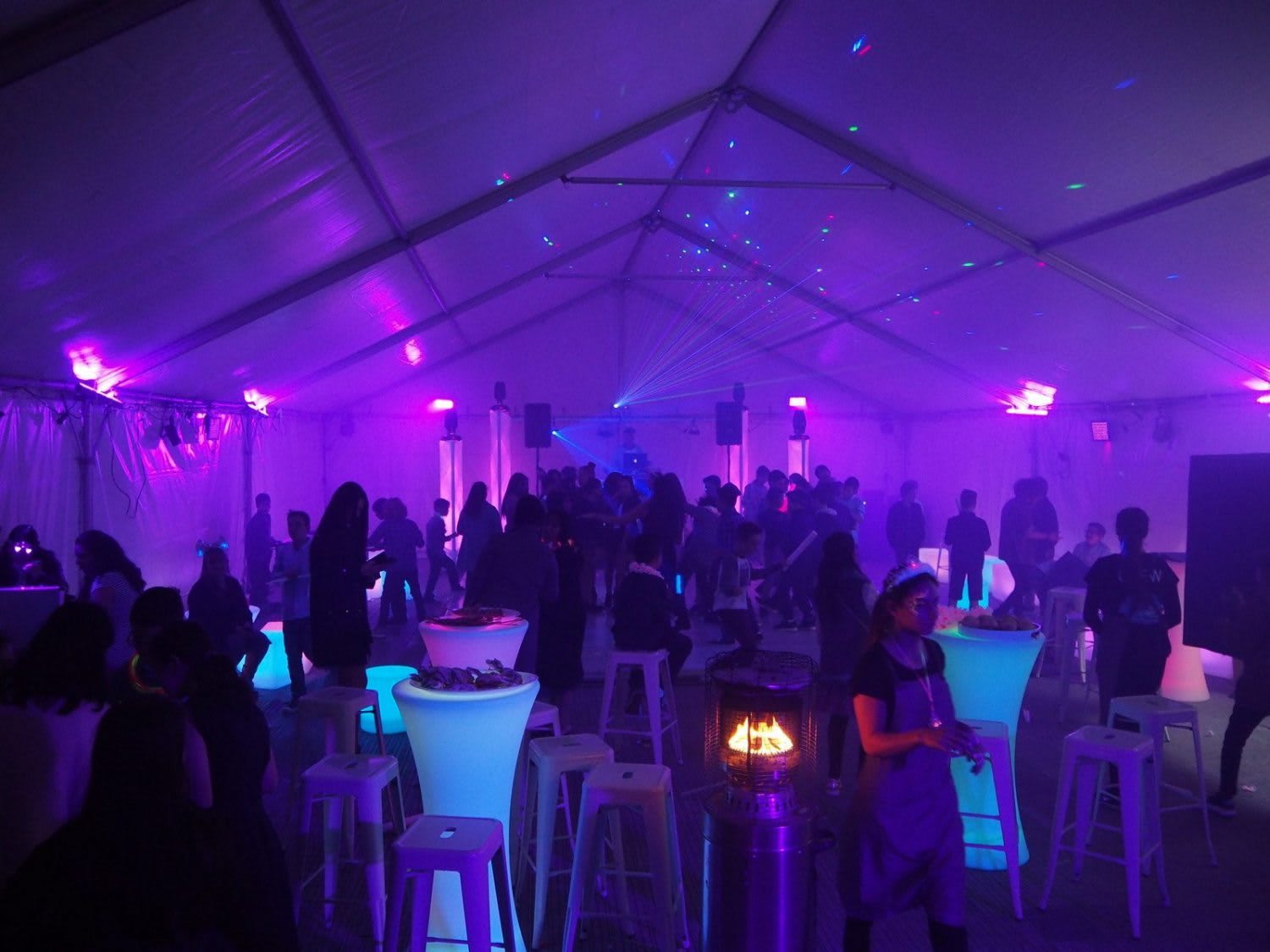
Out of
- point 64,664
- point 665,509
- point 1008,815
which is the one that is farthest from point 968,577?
point 64,664

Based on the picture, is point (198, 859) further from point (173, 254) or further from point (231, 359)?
point (231, 359)

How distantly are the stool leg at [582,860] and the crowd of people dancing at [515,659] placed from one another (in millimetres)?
858

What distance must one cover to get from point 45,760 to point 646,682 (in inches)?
113

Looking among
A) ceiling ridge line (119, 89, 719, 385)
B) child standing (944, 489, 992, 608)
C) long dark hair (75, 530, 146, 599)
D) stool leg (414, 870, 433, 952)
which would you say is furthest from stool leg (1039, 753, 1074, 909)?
ceiling ridge line (119, 89, 719, 385)

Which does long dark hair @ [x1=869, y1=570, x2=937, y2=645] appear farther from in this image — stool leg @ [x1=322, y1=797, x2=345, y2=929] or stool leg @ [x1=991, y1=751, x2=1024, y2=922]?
stool leg @ [x1=322, y1=797, x2=345, y2=929]

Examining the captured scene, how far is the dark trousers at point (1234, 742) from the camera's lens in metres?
4.22

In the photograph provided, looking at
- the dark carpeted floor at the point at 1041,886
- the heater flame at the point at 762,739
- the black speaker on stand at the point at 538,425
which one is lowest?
the dark carpeted floor at the point at 1041,886

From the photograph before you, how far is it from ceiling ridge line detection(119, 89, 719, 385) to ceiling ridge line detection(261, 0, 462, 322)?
222 millimetres

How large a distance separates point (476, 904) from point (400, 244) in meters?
5.17

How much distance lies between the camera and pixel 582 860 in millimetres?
2893

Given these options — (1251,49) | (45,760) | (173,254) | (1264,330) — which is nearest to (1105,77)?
(1251,49)

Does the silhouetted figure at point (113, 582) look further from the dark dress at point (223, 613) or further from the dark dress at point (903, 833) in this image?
the dark dress at point (903, 833)

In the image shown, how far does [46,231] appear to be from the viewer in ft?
12.7

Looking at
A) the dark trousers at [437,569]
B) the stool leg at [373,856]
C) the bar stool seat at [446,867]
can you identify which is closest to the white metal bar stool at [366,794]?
the stool leg at [373,856]
